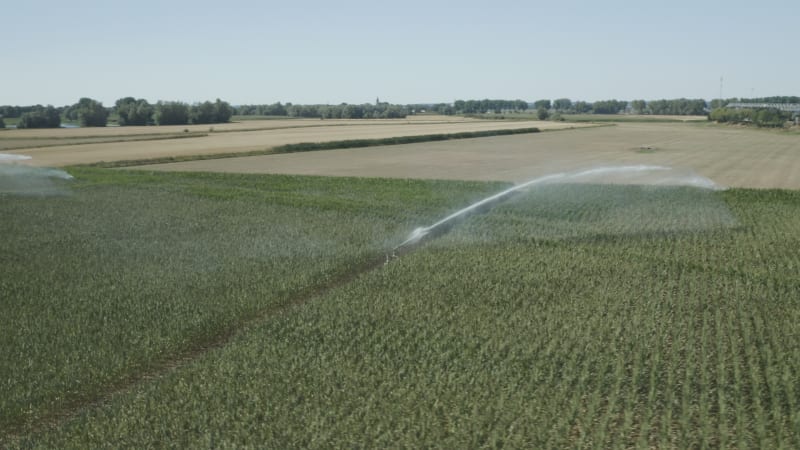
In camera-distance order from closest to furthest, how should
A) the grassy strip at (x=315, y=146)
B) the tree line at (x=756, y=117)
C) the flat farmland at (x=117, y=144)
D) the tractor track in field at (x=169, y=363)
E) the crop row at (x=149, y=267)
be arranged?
the tractor track in field at (x=169, y=363) → the crop row at (x=149, y=267) → the grassy strip at (x=315, y=146) → the flat farmland at (x=117, y=144) → the tree line at (x=756, y=117)

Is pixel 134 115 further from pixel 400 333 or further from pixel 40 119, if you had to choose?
pixel 400 333

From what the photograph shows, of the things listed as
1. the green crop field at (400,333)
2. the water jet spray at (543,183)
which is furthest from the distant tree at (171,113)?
the green crop field at (400,333)

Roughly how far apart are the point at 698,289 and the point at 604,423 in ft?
31.4

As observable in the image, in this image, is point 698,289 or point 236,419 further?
point 698,289

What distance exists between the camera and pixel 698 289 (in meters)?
18.7

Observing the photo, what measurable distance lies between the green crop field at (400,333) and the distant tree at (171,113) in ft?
288

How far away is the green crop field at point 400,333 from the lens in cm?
1088

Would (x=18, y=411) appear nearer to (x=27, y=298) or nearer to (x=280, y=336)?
(x=280, y=336)

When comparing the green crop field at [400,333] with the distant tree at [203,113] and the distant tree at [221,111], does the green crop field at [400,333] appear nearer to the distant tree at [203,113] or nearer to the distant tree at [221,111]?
the distant tree at [203,113]

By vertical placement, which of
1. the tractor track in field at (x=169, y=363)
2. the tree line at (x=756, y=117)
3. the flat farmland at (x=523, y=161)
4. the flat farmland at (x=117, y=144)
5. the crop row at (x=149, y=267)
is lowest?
the tractor track in field at (x=169, y=363)

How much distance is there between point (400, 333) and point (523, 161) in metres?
46.9

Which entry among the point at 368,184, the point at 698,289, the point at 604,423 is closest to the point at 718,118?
→ the point at 368,184

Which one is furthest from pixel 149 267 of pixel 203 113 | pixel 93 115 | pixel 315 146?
pixel 203 113

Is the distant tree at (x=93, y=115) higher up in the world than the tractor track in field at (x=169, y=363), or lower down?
higher up
